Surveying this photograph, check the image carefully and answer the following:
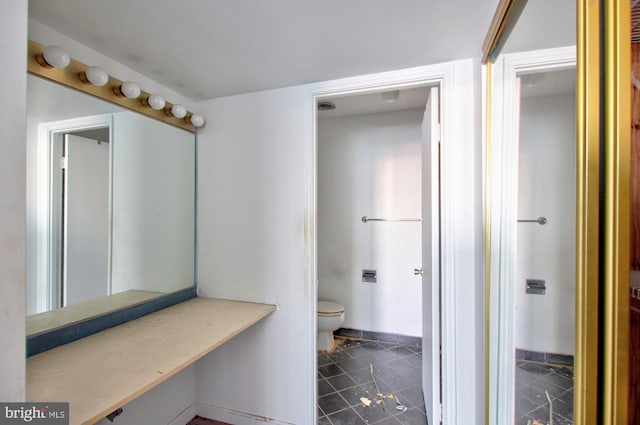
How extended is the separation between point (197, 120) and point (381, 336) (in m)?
2.65

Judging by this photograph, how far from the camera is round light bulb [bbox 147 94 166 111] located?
1.57 m

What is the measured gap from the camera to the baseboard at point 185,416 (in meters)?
1.76

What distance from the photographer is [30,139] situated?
1113mm

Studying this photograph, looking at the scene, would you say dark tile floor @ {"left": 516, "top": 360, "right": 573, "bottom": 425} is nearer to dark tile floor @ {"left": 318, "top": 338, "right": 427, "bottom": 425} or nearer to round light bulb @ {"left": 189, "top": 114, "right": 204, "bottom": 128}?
dark tile floor @ {"left": 318, "top": 338, "right": 427, "bottom": 425}

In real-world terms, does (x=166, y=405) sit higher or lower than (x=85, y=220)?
lower

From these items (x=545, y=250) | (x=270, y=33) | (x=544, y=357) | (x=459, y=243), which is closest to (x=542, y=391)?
(x=544, y=357)

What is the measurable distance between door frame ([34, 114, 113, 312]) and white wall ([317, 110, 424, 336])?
224 centimetres

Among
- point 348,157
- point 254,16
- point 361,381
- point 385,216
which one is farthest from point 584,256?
point 348,157

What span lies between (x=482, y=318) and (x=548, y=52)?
3.77 feet

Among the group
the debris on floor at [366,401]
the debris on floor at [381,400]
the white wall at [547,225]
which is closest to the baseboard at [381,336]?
the debris on floor at [381,400]

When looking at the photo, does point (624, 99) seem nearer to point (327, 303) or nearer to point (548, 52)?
point (548, 52)

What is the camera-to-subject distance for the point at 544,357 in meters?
0.74

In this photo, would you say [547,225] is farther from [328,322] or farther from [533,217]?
[328,322]
